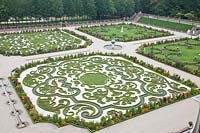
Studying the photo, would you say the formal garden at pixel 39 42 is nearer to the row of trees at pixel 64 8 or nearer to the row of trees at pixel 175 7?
the row of trees at pixel 64 8

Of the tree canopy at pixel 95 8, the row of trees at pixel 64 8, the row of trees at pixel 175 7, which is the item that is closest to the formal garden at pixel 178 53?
the tree canopy at pixel 95 8

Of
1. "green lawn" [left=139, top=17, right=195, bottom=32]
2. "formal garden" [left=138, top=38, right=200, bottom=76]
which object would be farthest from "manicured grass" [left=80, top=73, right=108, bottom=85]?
"green lawn" [left=139, top=17, right=195, bottom=32]

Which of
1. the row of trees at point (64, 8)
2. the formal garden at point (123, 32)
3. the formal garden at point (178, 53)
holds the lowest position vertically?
the formal garden at point (178, 53)

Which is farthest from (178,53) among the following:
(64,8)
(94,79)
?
(64,8)

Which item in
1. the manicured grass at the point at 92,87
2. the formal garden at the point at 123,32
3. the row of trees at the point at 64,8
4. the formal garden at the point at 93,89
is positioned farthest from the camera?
the row of trees at the point at 64,8

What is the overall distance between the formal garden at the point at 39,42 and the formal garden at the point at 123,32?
3340 millimetres

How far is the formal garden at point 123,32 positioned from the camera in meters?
34.2

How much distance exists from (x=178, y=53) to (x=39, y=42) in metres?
16.6

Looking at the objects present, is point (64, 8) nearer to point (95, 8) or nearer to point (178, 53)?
point (95, 8)

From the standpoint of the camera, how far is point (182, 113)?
15.3m

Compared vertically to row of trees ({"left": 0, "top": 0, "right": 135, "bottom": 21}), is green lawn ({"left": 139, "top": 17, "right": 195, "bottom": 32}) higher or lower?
lower

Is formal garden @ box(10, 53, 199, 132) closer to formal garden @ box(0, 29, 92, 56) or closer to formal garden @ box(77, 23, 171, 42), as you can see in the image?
formal garden @ box(0, 29, 92, 56)

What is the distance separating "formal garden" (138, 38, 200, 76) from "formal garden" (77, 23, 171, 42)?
402 centimetres

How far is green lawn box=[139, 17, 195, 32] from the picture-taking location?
4134cm
